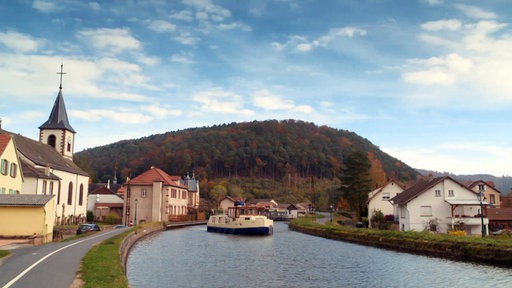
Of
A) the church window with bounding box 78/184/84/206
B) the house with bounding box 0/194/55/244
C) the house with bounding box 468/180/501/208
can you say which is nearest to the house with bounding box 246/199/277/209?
the house with bounding box 468/180/501/208

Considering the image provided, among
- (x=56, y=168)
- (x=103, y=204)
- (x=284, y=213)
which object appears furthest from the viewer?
(x=284, y=213)

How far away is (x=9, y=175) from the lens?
1524 inches

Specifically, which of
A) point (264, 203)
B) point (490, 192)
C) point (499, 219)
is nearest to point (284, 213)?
point (264, 203)

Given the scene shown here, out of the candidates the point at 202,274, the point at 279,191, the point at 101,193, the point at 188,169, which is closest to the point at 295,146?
the point at 279,191

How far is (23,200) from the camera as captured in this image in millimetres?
Answer: 31234

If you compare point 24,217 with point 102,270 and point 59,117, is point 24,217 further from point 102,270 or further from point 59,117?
point 59,117

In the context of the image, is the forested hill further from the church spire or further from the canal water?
the canal water

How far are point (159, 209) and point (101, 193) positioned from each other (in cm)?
1638

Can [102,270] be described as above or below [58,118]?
below

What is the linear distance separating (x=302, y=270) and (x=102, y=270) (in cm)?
1170

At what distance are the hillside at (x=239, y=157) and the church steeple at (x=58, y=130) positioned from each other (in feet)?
297

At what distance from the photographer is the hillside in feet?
547

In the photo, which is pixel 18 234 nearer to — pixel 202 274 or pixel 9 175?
pixel 9 175

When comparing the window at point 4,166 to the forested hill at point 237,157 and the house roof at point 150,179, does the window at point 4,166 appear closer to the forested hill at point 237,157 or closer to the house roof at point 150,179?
the house roof at point 150,179
